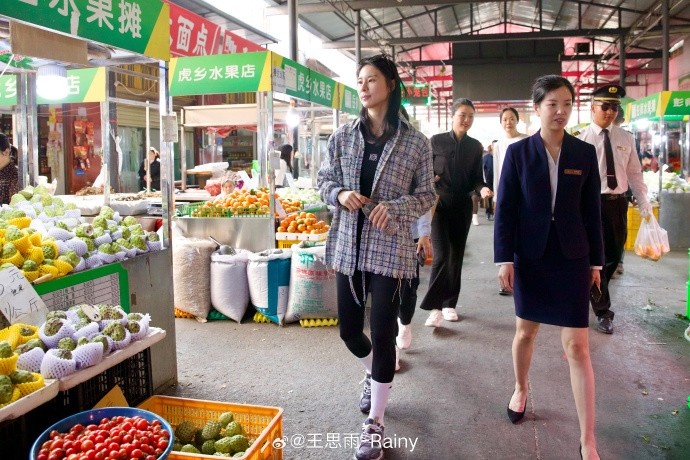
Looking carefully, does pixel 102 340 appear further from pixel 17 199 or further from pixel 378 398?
pixel 17 199

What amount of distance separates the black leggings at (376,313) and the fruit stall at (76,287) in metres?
0.89

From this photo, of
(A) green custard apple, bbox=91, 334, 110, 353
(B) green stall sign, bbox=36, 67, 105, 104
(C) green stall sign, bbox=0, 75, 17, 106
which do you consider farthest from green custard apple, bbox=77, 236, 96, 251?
(B) green stall sign, bbox=36, 67, 105, 104

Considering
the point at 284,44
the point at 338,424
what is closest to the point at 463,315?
the point at 338,424

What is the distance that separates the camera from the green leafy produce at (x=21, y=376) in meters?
2.16

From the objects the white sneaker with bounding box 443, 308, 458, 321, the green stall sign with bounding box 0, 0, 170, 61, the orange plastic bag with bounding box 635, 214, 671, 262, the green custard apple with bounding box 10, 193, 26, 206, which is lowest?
the white sneaker with bounding box 443, 308, 458, 321

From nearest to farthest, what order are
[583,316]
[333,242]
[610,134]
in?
1. [583,316]
2. [333,242]
3. [610,134]

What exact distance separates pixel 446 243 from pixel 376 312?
2.23 metres

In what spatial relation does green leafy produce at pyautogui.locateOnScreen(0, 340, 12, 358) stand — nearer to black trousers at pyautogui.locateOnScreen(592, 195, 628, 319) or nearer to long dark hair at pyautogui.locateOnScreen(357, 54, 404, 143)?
long dark hair at pyautogui.locateOnScreen(357, 54, 404, 143)

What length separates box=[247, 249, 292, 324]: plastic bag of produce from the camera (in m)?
Result: 5.19

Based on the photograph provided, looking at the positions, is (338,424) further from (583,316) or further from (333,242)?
(583,316)

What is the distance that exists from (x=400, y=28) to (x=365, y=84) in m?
15.8

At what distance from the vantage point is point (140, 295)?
3.63 meters

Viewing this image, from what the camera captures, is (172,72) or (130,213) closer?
(172,72)

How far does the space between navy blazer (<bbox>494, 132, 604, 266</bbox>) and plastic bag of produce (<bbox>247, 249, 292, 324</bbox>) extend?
2626 millimetres
